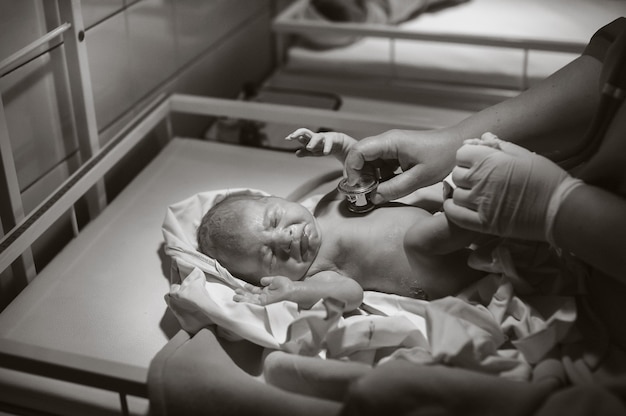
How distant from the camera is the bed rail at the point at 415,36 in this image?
2.17 meters

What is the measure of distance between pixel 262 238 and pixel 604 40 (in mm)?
735

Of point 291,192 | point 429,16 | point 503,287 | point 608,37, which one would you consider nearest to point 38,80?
point 291,192

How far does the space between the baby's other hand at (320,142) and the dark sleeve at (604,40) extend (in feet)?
1.61

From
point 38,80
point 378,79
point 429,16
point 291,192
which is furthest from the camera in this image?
point 429,16

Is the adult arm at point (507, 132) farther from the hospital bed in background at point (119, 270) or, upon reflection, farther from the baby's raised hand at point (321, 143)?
the hospital bed in background at point (119, 270)

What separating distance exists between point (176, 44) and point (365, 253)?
1.08 m

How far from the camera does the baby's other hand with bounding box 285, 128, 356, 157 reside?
56.5 inches

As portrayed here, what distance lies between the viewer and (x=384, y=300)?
1340 millimetres

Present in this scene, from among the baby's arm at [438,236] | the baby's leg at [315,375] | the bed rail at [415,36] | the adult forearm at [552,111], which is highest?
the adult forearm at [552,111]

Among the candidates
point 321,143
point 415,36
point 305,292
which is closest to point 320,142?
point 321,143

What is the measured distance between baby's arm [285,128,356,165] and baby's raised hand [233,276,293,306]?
287mm

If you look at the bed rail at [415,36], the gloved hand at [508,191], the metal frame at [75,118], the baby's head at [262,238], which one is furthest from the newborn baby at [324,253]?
the bed rail at [415,36]

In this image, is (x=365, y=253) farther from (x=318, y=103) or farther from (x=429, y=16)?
(x=429, y=16)

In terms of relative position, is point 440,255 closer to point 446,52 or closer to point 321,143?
point 321,143
